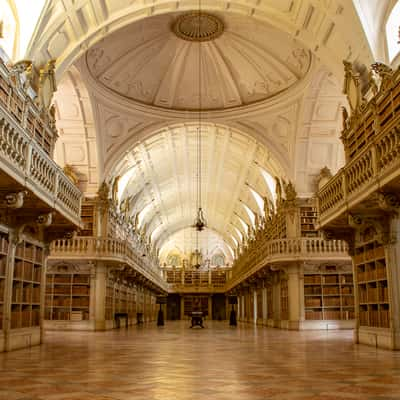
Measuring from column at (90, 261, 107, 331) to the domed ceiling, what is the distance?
7741 mm

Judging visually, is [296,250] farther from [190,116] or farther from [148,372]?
[148,372]

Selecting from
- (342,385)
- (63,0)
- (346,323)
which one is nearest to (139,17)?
(63,0)

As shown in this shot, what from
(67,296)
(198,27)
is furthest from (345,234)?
(67,296)

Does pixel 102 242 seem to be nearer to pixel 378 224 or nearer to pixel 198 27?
pixel 198 27

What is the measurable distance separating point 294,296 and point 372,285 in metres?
8.75

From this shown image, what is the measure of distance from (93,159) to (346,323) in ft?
43.5

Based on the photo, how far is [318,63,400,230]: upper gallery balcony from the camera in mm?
8648

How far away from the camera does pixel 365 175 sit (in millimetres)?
9688

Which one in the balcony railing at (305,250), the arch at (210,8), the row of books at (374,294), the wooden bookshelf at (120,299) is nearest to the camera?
the row of books at (374,294)

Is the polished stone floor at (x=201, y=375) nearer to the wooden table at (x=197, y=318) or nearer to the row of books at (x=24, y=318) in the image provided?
the row of books at (x=24, y=318)

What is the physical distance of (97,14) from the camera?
13.5 m

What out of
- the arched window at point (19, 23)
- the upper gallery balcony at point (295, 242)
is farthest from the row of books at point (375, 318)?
the arched window at point (19, 23)

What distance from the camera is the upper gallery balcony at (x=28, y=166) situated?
27.5 feet

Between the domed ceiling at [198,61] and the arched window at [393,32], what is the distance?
709 cm
